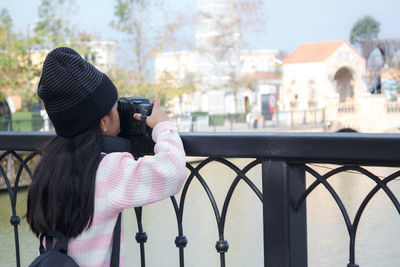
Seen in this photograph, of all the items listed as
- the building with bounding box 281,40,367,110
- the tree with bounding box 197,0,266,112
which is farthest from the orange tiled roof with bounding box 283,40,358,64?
the tree with bounding box 197,0,266,112

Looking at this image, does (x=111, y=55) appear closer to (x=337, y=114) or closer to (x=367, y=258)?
(x=337, y=114)

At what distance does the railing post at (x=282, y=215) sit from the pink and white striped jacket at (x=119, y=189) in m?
0.21

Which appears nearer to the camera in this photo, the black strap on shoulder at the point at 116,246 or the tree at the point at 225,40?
the black strap on shoulder at the point at 116,246

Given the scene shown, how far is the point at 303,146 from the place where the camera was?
A: 51.1 inches

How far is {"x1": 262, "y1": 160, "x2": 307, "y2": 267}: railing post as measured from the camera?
136 cm

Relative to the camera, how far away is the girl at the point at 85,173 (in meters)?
1.30

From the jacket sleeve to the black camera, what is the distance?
16 centimetres

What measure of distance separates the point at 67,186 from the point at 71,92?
207mm

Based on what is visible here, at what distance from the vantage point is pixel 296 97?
1474 inches

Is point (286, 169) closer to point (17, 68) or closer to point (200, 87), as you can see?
point (17, 68)

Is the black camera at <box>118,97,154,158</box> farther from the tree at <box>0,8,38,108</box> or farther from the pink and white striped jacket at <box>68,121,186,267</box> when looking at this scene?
the tree at <box>0,8,38,108</box>

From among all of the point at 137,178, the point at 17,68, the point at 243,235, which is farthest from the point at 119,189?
the point at 17,68

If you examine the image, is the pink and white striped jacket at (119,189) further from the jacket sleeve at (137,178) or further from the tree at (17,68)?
the tree at (17,68)

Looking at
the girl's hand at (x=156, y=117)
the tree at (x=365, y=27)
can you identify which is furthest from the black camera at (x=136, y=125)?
the tree at (x=365, y=27)
